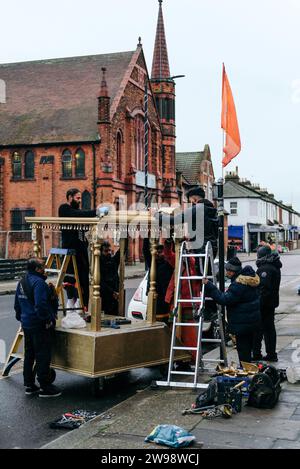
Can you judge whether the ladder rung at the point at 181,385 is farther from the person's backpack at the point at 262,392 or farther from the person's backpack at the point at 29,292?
the person's backpack at the point at 29,292

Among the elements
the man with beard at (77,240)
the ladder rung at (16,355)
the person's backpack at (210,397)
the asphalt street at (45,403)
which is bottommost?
the asphalt street at (45,403)

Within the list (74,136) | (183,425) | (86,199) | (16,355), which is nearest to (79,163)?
(74,136)

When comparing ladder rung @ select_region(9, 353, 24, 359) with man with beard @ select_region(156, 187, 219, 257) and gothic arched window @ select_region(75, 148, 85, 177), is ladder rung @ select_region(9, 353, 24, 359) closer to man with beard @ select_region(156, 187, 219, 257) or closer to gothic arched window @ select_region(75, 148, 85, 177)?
man with beard @ select_region(156, 187, 219, 257)

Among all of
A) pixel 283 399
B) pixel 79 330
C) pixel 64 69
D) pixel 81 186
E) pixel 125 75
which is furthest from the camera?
pixel 64 69

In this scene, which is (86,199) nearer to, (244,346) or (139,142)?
(139,142)


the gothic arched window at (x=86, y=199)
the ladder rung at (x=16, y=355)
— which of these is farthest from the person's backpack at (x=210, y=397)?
the gothic arched window at (x=86, y=199)

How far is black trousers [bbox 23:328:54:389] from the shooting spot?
8391mm

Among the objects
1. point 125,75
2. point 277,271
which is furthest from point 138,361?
point 125,75

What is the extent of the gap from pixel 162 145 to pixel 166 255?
4389cm

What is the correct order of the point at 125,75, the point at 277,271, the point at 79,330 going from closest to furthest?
the point at 79,330 → the point at 277,271 → the point at 125,75

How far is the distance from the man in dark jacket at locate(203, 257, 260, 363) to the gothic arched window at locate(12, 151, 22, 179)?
38527mm

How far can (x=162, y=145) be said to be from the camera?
5316 cm

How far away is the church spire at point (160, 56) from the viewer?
5197cm

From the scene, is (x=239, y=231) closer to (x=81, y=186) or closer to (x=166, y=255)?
(x=81, y=186)
